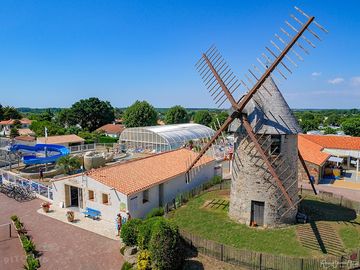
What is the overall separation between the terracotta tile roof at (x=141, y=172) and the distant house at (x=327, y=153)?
37.7 ft

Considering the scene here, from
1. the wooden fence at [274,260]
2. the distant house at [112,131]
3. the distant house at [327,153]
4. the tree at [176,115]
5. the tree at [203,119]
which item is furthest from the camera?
the tree at [203,119]

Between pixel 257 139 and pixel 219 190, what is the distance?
9.77 meters

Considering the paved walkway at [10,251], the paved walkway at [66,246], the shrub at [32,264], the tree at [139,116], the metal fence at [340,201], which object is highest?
the tree at [139,116]

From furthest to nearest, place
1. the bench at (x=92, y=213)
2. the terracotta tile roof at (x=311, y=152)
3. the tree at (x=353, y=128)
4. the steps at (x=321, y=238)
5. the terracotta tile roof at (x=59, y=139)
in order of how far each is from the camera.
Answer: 1. the tree at (x=353, y=128)
2. the terracotta tile roof at (x=59, y=139)
3. the terracotta tile roof at (x=311, y=152)
4. the bench at (x=92, y=213)
5. the steps at (x=321, y=238)

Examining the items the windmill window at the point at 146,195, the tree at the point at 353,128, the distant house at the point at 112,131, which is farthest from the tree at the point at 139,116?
the windmill window at the point at 146,195

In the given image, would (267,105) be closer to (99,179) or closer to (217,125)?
(217,125)

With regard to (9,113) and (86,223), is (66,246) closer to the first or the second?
(86,223)

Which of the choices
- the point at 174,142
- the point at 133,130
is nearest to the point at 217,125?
the point at 174,142

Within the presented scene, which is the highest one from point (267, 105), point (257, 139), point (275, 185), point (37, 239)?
point (267, 105)

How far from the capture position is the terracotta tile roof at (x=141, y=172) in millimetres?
18719

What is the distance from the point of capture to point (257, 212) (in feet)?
56.3

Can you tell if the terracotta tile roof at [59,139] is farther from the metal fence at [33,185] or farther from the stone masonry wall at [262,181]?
the stone masonry wall at [262,181]

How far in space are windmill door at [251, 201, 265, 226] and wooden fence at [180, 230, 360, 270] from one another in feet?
14.9

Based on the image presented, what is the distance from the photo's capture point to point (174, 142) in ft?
151
